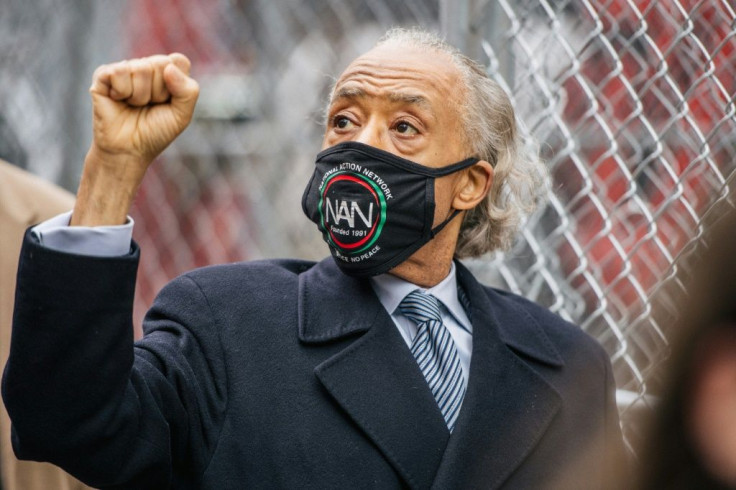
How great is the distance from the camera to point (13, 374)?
1.45 metres

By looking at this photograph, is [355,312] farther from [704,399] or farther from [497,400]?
[704,399]

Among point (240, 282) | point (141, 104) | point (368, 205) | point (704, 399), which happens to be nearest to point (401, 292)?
point (368, 205)

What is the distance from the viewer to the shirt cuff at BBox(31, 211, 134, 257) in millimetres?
1477

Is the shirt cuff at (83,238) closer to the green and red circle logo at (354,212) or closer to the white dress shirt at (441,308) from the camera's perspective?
the green and red circle logo at (354,212)

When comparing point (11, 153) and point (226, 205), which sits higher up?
point (11, 153)

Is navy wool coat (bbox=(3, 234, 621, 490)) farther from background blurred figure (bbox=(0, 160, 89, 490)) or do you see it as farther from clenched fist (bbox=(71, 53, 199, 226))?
background blurred figure (bbox=(0, 160, 89, 490))

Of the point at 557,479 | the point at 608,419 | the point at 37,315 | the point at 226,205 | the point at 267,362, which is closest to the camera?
the point at 37,315

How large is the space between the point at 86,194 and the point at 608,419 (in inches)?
53.1

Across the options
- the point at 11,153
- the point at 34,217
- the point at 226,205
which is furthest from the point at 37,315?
the point at 11,153

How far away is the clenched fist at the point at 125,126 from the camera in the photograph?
1.49 meters

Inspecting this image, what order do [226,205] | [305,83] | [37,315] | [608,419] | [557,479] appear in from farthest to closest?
1. [226,205]
2. [305,83]
3. [608,419]
4. [557,479]
5. [37,315]

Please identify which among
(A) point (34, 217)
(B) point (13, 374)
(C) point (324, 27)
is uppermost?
(C) point (324, 27)

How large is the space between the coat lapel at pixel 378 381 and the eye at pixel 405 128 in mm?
375

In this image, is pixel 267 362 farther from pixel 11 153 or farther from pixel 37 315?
pixel 11 153
